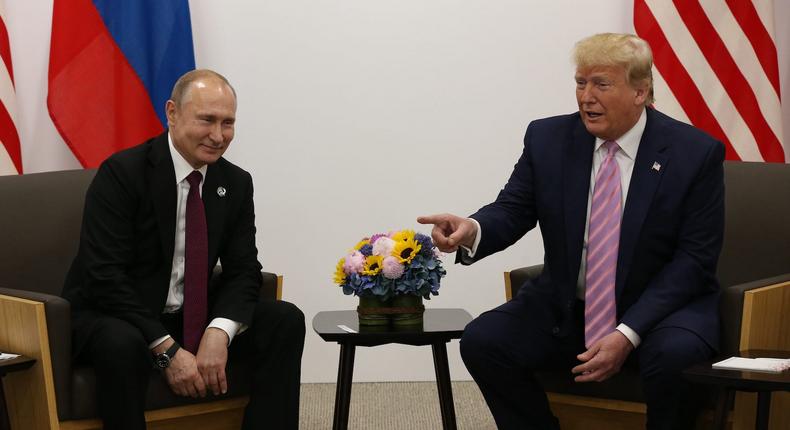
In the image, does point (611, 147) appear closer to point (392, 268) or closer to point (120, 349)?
point (392, 268)

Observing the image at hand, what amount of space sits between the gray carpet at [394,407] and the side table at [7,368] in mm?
1552

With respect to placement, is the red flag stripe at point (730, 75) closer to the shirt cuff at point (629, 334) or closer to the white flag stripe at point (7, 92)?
the shirt cuff at point (629, 334)

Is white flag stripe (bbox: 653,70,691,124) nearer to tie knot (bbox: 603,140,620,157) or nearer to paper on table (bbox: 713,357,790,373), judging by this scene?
tie knot (bbox: 603,140,620,157)

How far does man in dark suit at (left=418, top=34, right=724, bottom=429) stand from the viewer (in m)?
3.50

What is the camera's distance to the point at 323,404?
5055 millimetres

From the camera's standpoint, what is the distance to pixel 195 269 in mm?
3633

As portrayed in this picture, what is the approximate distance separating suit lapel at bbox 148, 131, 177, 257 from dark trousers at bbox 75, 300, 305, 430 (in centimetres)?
28

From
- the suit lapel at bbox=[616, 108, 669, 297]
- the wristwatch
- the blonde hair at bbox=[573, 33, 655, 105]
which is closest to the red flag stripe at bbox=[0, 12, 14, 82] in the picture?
the wristwatch

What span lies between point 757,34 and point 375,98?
177 cm

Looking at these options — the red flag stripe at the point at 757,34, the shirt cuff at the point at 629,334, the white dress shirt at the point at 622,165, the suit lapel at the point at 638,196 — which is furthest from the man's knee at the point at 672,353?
the red flag stripe at the point at 757,34

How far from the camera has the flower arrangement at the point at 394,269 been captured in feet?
12.0

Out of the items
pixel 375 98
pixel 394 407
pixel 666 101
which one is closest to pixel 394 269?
pixel 394 407

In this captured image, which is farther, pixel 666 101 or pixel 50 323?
pixel 666 101

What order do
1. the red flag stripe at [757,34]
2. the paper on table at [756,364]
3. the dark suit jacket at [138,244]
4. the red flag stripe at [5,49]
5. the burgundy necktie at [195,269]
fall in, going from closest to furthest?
the paper on table at [756,364] < the dark suit jacket at [138,244] < the burgundy necktie at [195,269] < the red flag stripe at [5,49] < the red flag stripe at [757,34]
